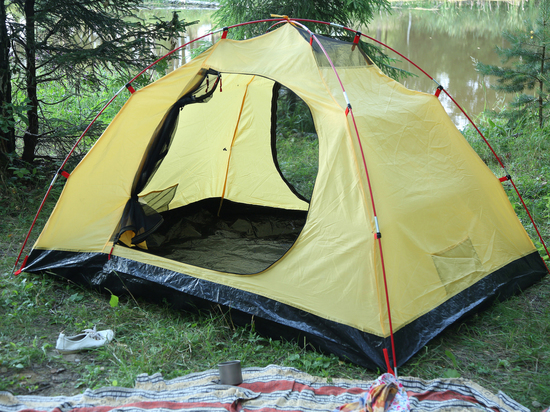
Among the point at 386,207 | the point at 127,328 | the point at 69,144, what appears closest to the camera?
the point at 386,207

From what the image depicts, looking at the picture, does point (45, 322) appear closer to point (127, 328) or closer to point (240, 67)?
point (127, 328)

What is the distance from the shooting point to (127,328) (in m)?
2.61

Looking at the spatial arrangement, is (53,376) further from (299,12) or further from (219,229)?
(299,12)

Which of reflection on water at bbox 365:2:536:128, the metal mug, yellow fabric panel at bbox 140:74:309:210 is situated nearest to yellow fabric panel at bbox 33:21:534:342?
the metal mug

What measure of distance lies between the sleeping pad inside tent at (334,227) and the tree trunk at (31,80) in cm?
144

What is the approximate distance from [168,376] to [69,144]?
2.98 metres

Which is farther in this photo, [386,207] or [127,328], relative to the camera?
[127,328]

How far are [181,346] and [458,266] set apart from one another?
1492 millimetres

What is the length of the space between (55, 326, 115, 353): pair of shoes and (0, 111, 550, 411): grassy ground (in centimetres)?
4

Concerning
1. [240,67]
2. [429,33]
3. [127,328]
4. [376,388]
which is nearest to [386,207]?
[376,388]

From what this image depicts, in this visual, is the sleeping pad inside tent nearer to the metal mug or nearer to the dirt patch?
the metal mug

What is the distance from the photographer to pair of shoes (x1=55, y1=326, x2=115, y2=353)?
2.38m

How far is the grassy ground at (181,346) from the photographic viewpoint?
7.23ft

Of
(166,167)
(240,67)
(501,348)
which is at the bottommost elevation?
(501,348)
